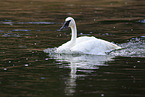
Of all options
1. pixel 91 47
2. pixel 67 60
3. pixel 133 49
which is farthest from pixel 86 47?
pixel 133 49

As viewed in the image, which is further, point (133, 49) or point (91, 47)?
point (133, 49)

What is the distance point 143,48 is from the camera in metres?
15.1

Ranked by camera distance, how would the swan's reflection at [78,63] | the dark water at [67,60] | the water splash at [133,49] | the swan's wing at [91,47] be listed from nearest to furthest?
1. the dark water at [67,60]
2. the swan's reflection at [78,63]
3. the water splash at [133,49]
4. the swan's wing at [91,47]

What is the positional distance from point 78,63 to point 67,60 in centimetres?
75

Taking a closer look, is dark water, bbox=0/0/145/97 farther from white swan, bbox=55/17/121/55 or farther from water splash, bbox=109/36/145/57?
white swan, bbox=55/17/121/55

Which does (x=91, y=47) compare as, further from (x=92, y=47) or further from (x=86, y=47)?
(x=86, y=47)

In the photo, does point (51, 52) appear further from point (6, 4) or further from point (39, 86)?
point (6, 4)

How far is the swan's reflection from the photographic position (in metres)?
10.0

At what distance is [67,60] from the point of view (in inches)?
523

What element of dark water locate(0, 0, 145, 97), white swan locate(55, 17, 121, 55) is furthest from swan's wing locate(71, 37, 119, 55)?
dark water locate(0, 0, 145, 97)

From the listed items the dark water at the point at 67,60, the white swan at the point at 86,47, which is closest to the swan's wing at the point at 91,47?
the white swan at the point at 86,47

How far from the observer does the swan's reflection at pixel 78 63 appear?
1005cm

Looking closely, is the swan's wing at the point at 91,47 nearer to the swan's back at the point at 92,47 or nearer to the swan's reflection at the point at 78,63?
the swan's back at the point at 92,47

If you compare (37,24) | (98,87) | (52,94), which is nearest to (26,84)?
(52,94)
